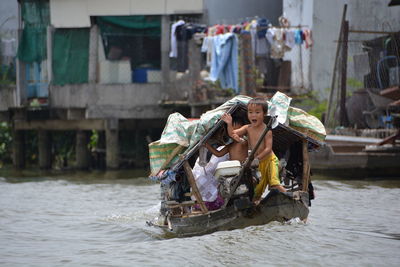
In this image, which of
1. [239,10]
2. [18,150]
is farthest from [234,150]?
[18,150]

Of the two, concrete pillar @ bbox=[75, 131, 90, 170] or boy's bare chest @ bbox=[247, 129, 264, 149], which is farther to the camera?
concrete pillar @ bbox=[75, 131, 90, 170]

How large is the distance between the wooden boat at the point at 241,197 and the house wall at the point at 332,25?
9.86 metres

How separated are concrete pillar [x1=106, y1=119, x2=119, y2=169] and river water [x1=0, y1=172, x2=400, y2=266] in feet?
16.2

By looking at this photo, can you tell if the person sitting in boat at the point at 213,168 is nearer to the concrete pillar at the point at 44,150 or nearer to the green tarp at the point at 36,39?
the green tarp at the point at 36,39

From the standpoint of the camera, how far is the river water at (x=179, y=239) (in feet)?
23.4

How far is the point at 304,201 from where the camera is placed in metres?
8.02

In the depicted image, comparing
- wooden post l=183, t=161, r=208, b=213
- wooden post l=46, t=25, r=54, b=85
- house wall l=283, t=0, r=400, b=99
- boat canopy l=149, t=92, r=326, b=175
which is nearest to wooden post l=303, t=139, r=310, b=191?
boat canopy l=149, t=92, r=326, b=175

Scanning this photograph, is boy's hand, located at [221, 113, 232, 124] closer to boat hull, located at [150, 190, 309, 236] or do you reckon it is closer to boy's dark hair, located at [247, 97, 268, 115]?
boy's dark hair, located at [247, 97, 268, 115]

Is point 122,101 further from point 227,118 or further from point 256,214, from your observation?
point 256,214

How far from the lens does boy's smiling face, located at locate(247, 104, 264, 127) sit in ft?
25.8

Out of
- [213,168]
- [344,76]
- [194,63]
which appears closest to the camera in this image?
[213,168]

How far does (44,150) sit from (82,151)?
4.80 feet

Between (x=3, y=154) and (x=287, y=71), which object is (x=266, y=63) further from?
(x=3, y=154)

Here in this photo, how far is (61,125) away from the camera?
20609mm
